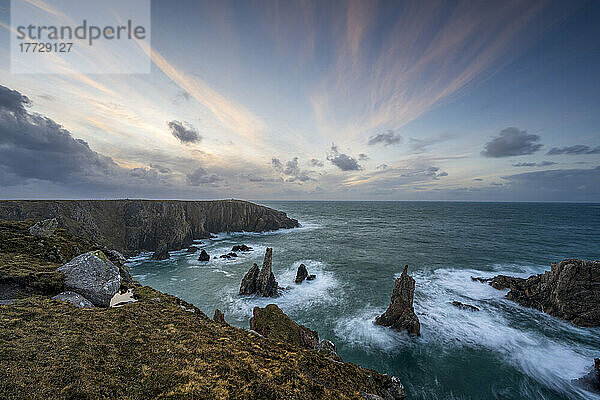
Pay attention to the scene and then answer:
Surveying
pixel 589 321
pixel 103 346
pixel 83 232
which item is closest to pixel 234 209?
pixel 83 232

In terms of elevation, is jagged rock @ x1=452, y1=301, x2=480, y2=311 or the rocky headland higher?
the rocky headland

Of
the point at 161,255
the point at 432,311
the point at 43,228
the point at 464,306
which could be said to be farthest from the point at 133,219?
the point at 464,306

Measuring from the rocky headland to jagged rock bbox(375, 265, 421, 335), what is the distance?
65.4ft

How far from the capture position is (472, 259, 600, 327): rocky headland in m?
26.4

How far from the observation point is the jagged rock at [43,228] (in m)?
19.6

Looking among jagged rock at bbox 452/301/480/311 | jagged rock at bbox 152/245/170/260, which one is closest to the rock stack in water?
jagged rock at bbox 452/301/480/311

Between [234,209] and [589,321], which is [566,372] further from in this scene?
[234,209]

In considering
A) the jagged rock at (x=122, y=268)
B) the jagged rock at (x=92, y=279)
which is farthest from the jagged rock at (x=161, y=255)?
the jagged rock at (x=92, y=279)

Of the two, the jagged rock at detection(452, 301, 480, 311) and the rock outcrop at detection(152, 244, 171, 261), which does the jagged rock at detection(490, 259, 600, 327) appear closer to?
the jagged rock at detection(452, 301, 480, 311)

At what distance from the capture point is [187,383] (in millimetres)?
7531

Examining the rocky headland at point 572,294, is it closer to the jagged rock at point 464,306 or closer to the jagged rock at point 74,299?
the jagged rock at point 464,306

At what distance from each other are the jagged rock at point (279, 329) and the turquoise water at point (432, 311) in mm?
6807

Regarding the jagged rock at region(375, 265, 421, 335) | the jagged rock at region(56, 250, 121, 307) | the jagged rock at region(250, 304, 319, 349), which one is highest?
the jagged rock at region(56, 250, 121, 307)

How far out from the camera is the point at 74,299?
12.7 m
